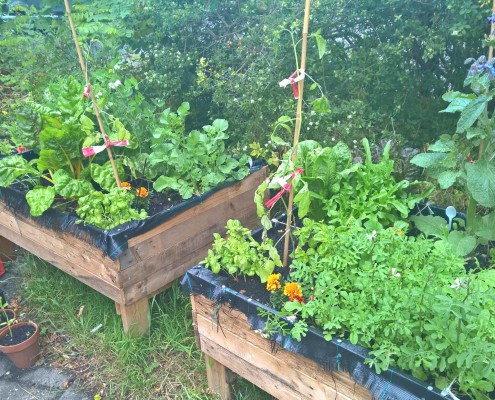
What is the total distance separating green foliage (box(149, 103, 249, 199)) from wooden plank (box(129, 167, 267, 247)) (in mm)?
69

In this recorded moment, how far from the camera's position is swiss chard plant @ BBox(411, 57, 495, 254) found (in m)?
1.98

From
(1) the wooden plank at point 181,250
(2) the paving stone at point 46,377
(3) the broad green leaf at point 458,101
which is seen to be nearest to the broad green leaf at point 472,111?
(3) the broad green leaf at point 458,101

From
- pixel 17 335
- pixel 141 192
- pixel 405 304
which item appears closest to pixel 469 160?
pixel 405 304

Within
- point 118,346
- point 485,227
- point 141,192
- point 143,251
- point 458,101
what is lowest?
point 118,346

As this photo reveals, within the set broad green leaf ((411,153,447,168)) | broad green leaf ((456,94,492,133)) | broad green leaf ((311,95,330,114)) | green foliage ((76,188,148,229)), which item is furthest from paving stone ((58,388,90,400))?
broad green leaf ((456,94,492,133))

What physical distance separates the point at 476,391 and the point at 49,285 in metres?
2.75

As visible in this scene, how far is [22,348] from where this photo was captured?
278cm

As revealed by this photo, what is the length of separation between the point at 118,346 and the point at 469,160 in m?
2.08

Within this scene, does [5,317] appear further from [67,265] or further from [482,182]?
[482,182]

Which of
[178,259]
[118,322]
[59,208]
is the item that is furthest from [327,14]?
[118,322]

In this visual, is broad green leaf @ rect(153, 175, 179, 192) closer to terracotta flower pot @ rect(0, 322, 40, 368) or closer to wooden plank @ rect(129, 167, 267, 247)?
wooden plank @ rect(129, 167, 267, 247)

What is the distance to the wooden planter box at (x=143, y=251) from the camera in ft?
8.64

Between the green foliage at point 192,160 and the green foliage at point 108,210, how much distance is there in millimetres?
292

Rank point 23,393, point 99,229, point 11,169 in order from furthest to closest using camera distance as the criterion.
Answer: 1. point 11,169
2. point 23,393
3. point 99,229
